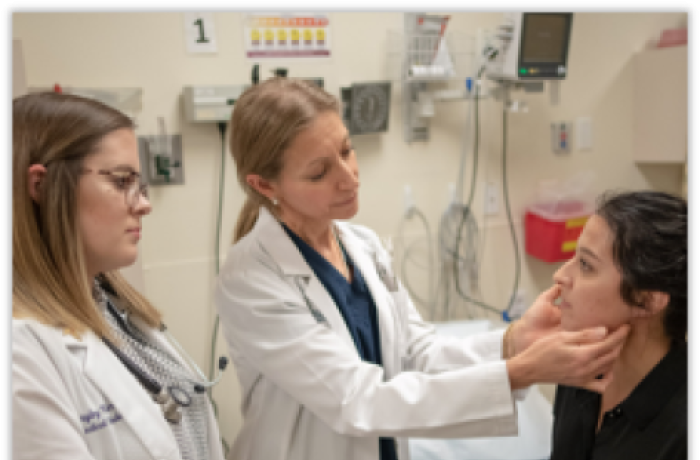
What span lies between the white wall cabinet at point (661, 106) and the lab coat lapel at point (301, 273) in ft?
7.24

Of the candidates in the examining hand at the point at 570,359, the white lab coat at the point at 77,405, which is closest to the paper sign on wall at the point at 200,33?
the white lab coat at the point at 77,405

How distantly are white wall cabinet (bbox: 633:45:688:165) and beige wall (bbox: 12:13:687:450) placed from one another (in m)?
0.05

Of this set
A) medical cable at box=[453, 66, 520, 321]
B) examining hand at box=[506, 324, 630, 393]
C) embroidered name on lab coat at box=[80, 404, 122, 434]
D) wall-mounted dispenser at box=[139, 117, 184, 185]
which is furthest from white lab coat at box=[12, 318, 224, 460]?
medical cable at box=[453, 66, 520, 321]

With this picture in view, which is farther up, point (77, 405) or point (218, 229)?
point (218, 229)

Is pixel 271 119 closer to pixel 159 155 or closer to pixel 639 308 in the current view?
pixel 639 308

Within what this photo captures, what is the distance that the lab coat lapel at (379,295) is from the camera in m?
1.33

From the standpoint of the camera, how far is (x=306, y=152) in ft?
3.88

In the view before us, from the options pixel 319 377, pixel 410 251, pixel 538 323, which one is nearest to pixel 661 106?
pixel 410 251

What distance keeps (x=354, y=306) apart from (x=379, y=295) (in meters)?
0.07

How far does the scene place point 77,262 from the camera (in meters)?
0.93

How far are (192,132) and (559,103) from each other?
1.71 m

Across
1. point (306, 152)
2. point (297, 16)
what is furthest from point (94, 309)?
point (297, 16)

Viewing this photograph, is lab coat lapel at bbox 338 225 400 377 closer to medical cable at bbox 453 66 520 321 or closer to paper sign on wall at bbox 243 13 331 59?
paper sign on wall at bbox 243 13 331 59

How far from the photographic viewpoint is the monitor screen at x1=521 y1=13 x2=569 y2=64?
2.36 metres
